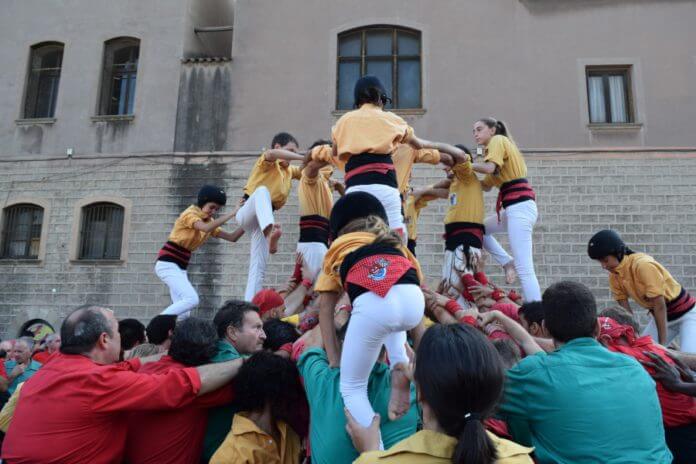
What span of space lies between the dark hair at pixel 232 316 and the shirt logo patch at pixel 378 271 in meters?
1.06

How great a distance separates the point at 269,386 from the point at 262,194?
3784mm

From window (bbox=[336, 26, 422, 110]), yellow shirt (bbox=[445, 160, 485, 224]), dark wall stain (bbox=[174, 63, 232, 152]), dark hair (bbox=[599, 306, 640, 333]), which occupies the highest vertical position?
window (bbox=[336, 26, 422, 110])

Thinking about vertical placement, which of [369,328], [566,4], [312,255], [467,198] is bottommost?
[369,328]

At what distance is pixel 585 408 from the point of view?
2344 millimetres

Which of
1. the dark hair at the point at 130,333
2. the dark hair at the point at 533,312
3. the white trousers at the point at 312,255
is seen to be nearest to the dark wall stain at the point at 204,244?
the white trousers at the point at 312,255

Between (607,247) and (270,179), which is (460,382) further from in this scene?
(270,179)

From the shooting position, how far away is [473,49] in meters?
13.2

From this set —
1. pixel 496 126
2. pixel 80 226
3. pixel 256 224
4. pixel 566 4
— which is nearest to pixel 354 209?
pixel 256 224

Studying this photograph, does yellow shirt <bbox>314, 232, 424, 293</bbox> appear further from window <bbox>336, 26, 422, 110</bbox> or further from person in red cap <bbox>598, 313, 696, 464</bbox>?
window <bbox>336, 26, 422, 110</bbox>

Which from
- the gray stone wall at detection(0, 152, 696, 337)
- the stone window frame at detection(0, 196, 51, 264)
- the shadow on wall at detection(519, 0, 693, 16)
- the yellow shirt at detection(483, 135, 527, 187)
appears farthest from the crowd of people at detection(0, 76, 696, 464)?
the shadow on wall at detection(519, 0, 693, 16)

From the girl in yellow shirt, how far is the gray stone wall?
5870 millimetres

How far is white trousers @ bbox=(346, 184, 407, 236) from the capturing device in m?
4.52

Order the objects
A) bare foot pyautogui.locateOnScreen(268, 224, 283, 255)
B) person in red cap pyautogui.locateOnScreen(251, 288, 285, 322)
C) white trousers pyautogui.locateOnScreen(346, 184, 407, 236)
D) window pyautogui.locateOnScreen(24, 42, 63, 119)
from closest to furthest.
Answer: white trousers pyautogui.locateOnScreen(346, 184, 407, 236), person in red cap pyautogui.locateOnScreen(251, 288, 285, 322), bare foot pyautogui.locateOnScreen(268, 224, 283, 255), window pyautogui.locateOnScreen(24, 42, 63, 119)

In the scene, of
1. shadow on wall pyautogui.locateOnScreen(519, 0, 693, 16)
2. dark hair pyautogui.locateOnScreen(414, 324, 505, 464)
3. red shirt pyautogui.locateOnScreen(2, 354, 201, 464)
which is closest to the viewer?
dark hair pyautogui.locateOnScreen(414, 324, 505, 464)
